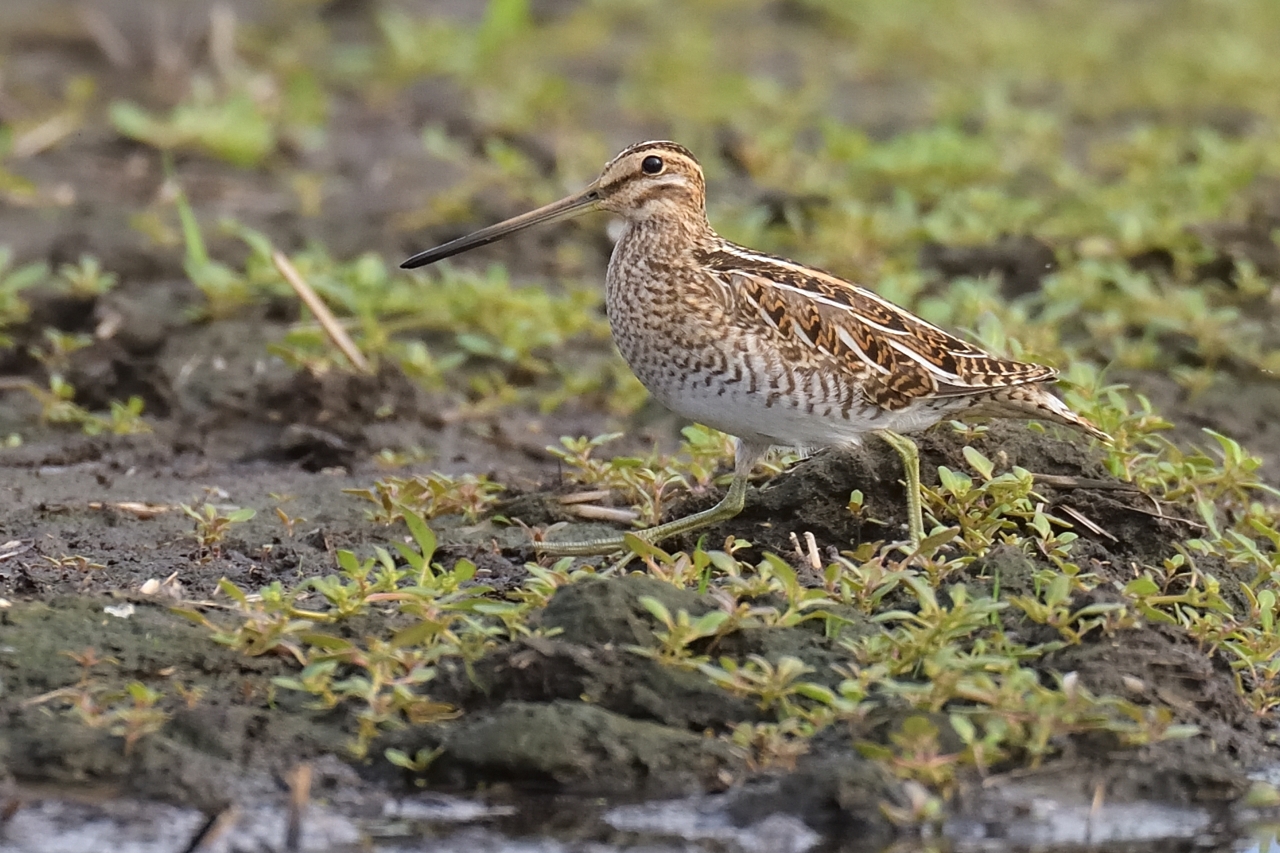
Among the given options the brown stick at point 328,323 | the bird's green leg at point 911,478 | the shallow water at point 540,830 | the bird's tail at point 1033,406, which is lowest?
the brown stick at point 328,323

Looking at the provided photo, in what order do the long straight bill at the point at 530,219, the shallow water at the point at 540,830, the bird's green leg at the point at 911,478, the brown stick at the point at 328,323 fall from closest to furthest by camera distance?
1. the shallow water at the point at 540,830
2. the bird's green leg at the point at 911,478
3. the long straight bill at the point at 530,219
4. the brown stick at the point at 328,323

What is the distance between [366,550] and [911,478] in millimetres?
1562

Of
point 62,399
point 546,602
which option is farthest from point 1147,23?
point 546,602

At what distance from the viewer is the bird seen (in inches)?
214

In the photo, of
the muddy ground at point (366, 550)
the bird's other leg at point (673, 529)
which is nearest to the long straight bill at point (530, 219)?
the muddy ground at point (366, 550)

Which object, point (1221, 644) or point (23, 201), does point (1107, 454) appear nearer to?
point (1221, 644)

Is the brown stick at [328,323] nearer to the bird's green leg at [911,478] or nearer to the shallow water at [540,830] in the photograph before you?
the bird's green leg at [911,478]

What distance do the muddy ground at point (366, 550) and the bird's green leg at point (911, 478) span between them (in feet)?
0.36

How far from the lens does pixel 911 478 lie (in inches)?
214

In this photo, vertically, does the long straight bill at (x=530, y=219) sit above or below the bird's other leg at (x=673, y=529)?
above

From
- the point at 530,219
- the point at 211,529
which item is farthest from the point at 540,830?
the point at 530,219

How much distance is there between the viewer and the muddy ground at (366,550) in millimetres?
4500

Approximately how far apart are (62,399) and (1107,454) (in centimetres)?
366

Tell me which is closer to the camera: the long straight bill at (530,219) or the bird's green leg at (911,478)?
the bird's green leg at (911,478)
